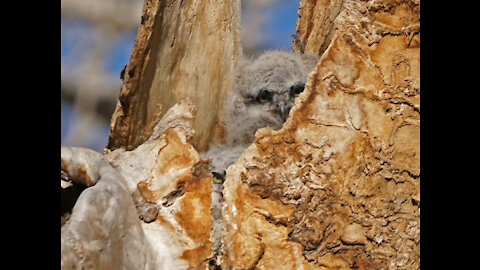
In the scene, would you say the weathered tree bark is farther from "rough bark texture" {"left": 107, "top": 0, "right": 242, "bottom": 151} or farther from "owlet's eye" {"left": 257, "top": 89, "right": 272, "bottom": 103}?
"owlet's eye" {"left": 257, "top": 89, "right": 272, "bottom": 103}

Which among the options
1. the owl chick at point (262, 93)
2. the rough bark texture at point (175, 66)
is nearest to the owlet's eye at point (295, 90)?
the owl chick at point (262, 93)

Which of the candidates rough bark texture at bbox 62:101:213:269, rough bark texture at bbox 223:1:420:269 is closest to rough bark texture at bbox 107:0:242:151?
rough bark texture at bbox 62:101:213:269

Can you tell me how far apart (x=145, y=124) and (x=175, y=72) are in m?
0.16

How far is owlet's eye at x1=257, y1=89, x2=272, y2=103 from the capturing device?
2292 millimetres

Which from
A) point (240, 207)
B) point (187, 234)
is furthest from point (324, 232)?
point (187, 234)

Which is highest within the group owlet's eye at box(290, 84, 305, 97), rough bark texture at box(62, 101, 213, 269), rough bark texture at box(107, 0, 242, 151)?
owlet's eye at box(290, 84, 305, 97)

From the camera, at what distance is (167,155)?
1.36 metres

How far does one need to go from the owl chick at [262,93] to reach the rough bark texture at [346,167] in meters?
0.42

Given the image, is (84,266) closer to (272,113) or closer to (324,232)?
(324,232)

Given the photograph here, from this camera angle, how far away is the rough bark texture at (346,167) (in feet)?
4.10

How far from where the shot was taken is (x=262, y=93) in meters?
2.31

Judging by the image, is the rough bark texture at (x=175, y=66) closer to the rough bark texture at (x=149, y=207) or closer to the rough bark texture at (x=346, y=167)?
the rough bark texture at (x=149, y=207)

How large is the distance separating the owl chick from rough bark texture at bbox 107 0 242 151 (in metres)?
0.10
